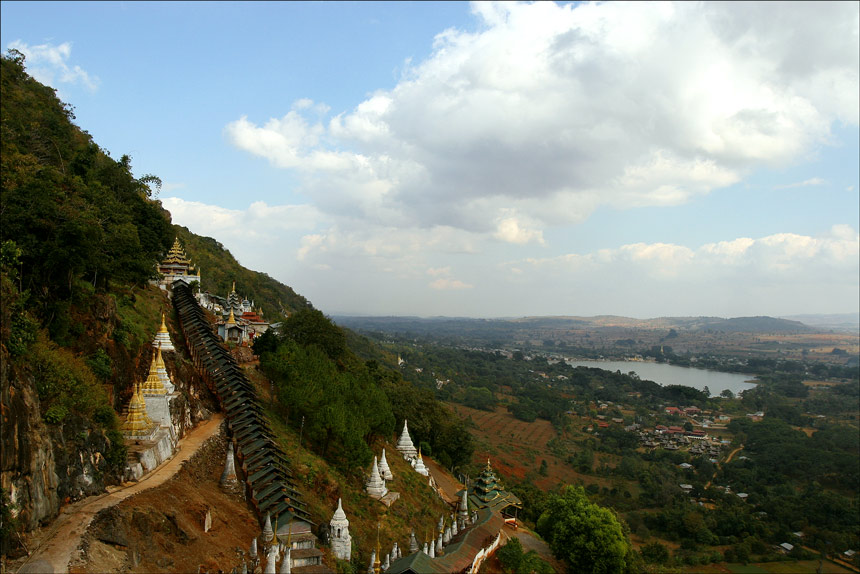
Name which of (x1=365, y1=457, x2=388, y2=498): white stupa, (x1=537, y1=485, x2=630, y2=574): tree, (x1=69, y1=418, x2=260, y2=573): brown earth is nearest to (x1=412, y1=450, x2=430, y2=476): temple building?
(x1=365, y1=457, x2=388, y2=498): white stupa

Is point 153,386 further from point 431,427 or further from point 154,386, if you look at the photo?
point 431,427

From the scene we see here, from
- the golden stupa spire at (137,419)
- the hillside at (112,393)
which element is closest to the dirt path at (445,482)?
the hillside at (112,393)

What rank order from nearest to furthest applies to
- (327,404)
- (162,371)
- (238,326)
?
(162,371) < (327,404) < (238,326)

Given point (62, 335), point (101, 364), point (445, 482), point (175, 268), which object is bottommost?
point (445, 482)

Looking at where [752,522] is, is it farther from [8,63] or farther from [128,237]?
[8,63]

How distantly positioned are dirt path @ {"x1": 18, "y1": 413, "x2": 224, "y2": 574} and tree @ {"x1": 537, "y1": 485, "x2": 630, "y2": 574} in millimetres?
18494

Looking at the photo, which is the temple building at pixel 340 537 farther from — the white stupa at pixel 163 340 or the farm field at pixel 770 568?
the farm field at pixel 770 568

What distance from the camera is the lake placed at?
5285 inches

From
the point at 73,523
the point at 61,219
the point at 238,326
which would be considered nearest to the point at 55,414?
the point at 73,523

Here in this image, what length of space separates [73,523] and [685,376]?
546ft

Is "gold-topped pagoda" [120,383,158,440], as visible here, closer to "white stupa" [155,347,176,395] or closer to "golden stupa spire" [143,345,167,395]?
"golden stupa spire" [143,345,167,395]

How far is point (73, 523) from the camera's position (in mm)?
12586

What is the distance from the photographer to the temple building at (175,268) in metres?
37.5

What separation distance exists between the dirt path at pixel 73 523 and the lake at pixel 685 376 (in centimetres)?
12650
